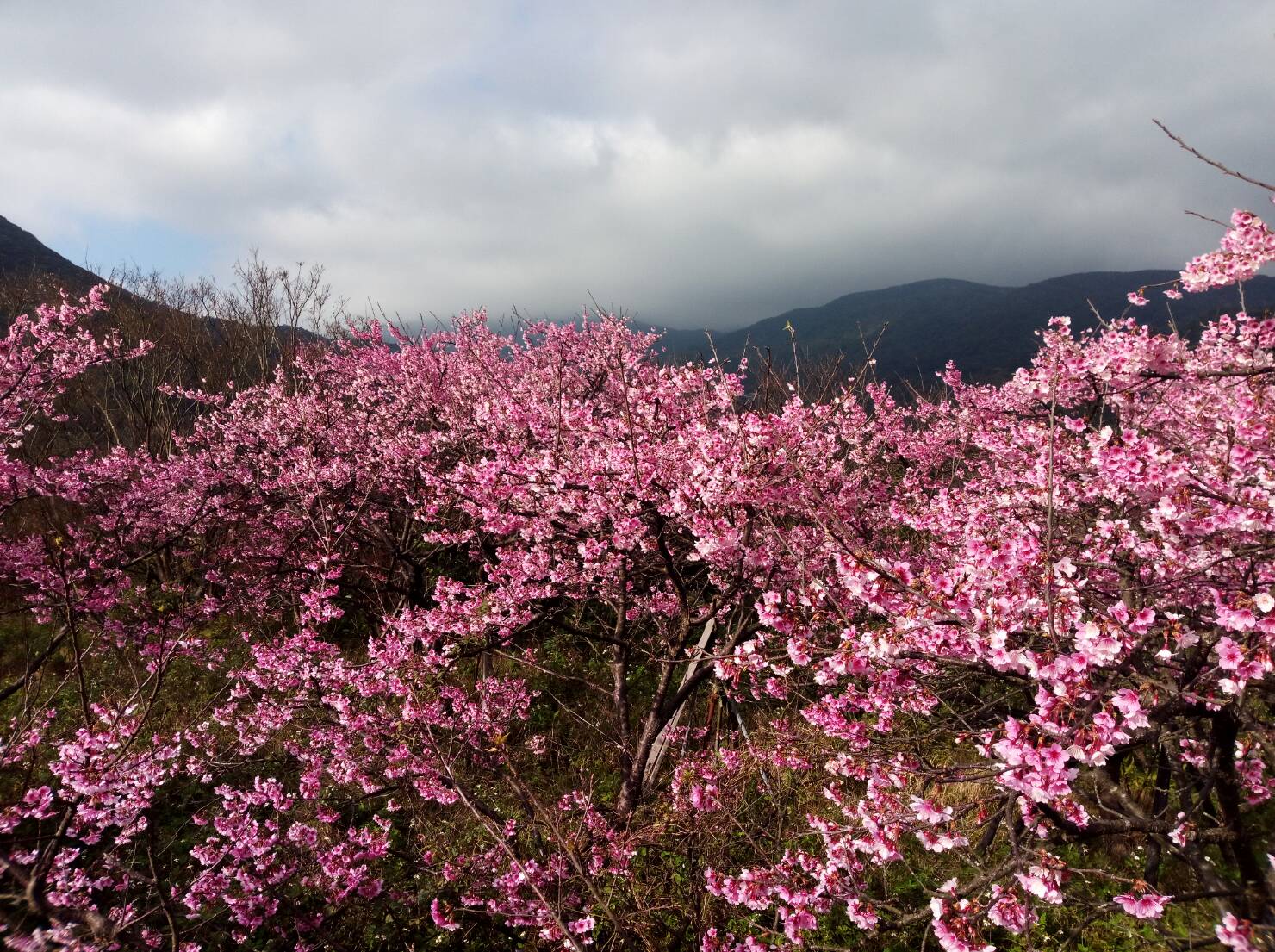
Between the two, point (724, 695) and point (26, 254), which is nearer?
point (724, 695)

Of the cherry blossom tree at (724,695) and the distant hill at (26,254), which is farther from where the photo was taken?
the distant hill at (26,254)

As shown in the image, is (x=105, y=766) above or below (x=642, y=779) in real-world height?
above

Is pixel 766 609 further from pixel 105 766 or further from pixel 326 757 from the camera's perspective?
pixel 326 757

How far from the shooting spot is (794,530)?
520 cm

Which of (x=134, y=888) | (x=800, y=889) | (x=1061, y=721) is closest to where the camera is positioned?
(x=1061, y=721)

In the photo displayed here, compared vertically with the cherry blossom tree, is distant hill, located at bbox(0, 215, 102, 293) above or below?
above

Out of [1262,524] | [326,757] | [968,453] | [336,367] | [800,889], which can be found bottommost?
[326,757]

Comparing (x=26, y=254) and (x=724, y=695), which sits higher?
(x=26, y=254)

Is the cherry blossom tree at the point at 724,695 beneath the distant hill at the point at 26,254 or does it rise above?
beneath

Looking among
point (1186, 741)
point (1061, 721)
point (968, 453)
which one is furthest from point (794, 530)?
point (968, 453)

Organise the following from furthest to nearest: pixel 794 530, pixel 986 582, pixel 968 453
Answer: pixel 968 453
pixel 794 530
pixel 986 582

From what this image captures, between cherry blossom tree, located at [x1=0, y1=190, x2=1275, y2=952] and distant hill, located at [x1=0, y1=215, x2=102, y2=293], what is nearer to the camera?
cherry blossom tree, located at [x1=0, y1=190, x2=1275, y2=952]

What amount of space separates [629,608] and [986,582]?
5.37 m

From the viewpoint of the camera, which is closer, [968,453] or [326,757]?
[326,757]
